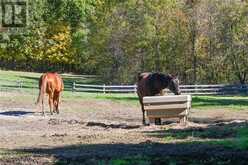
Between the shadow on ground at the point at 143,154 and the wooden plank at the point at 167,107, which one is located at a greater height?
the shadow on ground at the point at 143,154

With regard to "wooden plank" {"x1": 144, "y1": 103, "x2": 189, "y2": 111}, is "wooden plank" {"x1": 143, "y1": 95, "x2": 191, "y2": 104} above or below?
above

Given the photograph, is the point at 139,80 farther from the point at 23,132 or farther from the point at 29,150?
the point at 29,150

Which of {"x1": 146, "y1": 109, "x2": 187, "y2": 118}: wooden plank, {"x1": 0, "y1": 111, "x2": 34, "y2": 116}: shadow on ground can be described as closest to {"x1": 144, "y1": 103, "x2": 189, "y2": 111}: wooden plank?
{"x1": 146, "y1": 109, "x2": 187, "y2": 118}: wooden plank

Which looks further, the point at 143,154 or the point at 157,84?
the point at 157,84

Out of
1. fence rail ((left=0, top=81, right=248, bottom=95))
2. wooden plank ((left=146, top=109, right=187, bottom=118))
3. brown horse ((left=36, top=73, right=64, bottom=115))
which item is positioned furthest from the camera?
fence rail ((left=0, top=81, right=248, bottom=95))

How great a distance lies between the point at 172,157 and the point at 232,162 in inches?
46.7

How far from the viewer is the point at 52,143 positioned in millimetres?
14969

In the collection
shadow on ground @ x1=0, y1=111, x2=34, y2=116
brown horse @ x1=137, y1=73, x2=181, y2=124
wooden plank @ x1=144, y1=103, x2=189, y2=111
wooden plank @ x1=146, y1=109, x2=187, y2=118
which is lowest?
shadow on ground @ x1=0, y1=111, x2=34, y2=116

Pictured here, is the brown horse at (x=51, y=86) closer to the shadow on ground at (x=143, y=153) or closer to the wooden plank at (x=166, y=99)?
the wooden plank at (x=166, y=99)

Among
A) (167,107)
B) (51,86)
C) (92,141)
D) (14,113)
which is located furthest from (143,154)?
(14,113)

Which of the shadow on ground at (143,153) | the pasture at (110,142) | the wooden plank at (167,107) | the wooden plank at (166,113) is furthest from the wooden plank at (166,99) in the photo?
the shadow on ground at (143,153)

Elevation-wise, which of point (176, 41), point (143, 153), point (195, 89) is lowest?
point (195, 89)

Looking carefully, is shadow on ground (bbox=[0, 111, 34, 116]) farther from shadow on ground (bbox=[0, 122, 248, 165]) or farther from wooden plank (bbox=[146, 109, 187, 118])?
shadow on ground (bbox=[0, 122, 248, 165])

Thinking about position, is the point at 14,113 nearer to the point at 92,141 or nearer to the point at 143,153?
the point at 92,141
